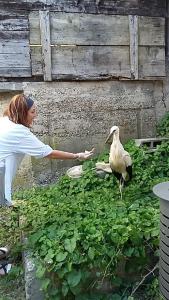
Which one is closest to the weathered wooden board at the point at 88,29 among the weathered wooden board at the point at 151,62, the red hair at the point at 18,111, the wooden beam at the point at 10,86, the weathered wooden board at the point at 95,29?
the weathered wooden board at the point at 95,29

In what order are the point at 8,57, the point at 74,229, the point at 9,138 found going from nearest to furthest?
the point at 74,229, the point at 9,138, the point at 8,57

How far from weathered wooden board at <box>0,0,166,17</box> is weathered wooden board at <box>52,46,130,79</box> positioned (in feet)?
1.95

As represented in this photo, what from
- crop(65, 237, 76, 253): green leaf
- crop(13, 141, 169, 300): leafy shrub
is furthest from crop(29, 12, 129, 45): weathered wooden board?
crop(65, 237, 76, 253): green leaf

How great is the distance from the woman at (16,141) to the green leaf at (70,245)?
0.91 metres

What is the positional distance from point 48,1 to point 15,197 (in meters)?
3.10

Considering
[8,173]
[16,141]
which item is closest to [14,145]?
[16,141]

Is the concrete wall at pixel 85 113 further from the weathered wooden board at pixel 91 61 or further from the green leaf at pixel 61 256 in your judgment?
the green leaf at pixel 61 256

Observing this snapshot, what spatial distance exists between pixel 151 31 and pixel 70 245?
174 inches

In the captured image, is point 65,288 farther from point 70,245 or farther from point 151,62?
point 151,62

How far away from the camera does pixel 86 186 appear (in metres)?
5.01

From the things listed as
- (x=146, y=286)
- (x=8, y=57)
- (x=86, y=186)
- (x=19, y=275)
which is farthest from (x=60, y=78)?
(x=146, y=286)

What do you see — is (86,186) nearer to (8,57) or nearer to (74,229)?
(74,229)

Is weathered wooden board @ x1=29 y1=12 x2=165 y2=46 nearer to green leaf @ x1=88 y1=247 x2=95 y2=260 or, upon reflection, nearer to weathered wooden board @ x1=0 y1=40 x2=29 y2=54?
weathered wooden board @ x1=0 y1=40 x2=29 y2=54

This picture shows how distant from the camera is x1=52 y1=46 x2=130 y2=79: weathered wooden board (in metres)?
6.04
